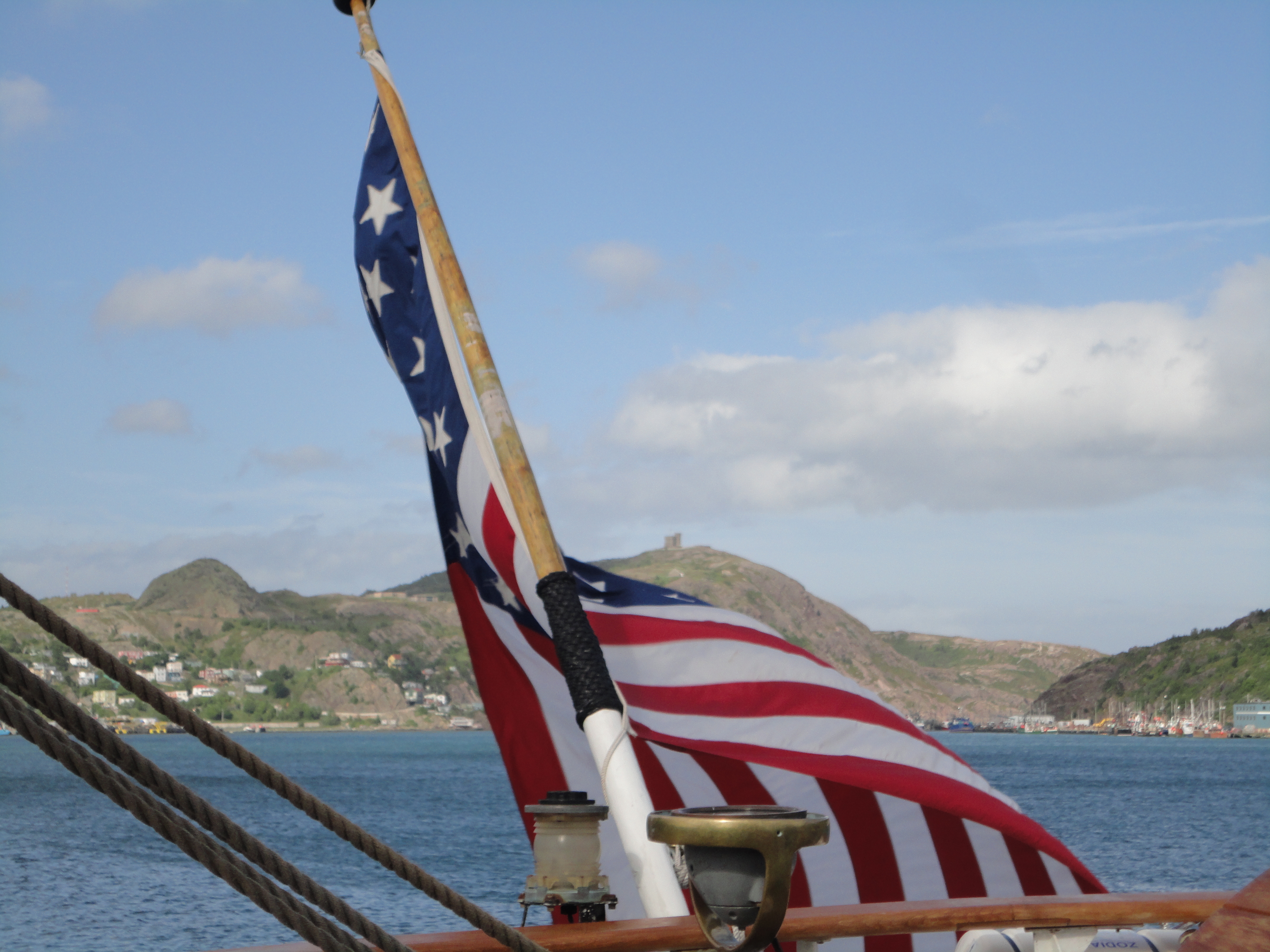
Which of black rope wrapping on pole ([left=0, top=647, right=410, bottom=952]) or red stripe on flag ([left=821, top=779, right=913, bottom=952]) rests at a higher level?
black rope wrapping on pole ([left=0, top=647, right=410, bottom=952])

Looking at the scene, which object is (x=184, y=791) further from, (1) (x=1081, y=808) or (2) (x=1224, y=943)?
(1) (x=1081, y=808)

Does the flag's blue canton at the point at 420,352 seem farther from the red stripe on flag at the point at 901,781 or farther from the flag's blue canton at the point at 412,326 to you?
the red stripe on flag at the point at 901,781

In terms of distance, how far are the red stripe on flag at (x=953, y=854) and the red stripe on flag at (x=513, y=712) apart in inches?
67.5

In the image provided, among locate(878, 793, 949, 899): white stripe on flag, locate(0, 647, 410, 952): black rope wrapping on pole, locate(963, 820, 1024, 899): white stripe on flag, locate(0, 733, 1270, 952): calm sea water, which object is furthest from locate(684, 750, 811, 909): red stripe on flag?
locate(0, 647, 410, 952): black rope wrapping on pole

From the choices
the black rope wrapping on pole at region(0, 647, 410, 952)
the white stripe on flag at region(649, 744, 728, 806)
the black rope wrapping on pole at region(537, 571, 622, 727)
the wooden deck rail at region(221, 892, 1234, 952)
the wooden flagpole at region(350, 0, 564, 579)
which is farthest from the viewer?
the white stripe on flag at region(649, 744, 728, 806)

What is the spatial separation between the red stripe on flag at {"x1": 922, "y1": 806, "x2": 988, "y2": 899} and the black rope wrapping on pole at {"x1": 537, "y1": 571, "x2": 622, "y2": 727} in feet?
6.30

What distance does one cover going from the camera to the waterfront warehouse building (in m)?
181

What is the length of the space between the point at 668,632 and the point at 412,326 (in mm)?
1995

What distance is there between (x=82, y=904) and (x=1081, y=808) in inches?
2362

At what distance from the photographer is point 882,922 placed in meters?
3.16

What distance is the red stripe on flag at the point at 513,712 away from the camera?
5312 millimetres

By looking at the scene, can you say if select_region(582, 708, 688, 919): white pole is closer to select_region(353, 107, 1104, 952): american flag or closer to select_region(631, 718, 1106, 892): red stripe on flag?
select_region(353, 107, 1104, 952): american flag

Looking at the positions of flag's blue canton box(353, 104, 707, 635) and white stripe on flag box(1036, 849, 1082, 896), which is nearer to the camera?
white stripe on flag box(1036, 849, 1082, 896)

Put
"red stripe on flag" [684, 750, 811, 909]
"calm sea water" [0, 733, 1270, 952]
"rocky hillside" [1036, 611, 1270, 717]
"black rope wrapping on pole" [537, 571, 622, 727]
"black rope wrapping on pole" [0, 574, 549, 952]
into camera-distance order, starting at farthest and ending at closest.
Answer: "rocky hillside" [1036, 611, 1270, 717], "calm sea water" [0, 733, 1270, 952], "red stripe on flag" [684, 750, 811, 909], "black rope wrapping on pole" [537, 571, 622, 727], "black rope wrapping on pole" [0, 574, 549, 952]
